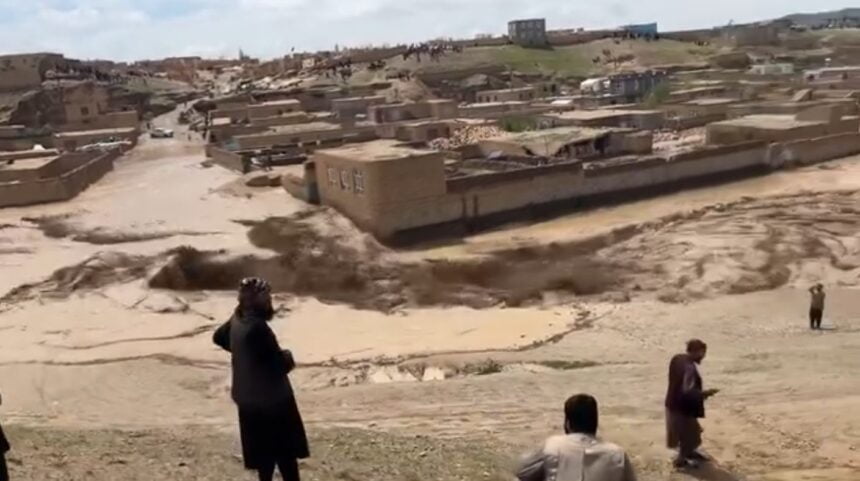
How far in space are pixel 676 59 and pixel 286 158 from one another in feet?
178

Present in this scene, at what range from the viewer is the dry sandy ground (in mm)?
8430

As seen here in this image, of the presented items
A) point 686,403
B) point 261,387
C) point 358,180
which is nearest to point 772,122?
point 358,180

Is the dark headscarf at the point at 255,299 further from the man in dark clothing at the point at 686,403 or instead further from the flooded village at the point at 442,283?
the man in dark clothing at the point at 686,403

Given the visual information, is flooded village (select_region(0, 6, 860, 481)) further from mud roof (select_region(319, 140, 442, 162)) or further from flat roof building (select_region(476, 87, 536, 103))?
flat roof building (select_region(476, 87, 536, 103))

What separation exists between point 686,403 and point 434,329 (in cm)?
1045

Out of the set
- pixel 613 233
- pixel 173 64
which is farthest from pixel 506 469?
pixel 173 64

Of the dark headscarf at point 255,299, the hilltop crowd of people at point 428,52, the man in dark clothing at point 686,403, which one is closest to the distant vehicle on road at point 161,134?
the hilltop crowd of people at point 428,52

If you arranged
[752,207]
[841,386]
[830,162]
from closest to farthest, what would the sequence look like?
[841,386] → [752,207] → [830,162]

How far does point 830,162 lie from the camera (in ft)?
108

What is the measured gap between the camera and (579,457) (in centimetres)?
366

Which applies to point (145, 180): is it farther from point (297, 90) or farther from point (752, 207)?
point (297, 90)

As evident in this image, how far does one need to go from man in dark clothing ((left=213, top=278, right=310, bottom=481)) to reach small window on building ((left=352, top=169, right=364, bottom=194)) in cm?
1869

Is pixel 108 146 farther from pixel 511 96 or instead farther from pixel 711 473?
pixel 711 473

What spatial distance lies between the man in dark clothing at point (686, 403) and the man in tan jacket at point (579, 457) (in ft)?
11.1
